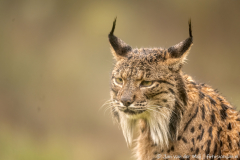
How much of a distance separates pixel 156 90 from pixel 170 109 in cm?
30

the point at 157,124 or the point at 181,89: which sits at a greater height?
the point at 181,89

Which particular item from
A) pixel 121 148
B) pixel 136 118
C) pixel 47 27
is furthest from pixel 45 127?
pixel 136 118

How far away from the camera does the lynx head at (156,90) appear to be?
3684 mm

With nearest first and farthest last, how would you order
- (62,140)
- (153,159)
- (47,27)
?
(153,159), (62,140), (47,27)

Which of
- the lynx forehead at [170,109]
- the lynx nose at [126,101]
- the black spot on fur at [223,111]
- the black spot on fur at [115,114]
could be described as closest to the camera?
the lynx nose at [126,101]

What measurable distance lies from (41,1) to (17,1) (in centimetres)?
67

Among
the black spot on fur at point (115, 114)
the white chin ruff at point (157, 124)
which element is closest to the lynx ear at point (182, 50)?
the white chin ruff at point (157, 124)

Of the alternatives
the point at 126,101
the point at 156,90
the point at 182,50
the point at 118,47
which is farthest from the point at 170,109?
the point at 118,47

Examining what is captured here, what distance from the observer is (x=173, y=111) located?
147 inches

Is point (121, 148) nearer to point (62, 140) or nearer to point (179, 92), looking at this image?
point (62, 140)

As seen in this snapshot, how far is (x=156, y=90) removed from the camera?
373 centimetres

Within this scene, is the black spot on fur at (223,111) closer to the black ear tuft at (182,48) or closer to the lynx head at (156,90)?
the lynx head at (156,90)

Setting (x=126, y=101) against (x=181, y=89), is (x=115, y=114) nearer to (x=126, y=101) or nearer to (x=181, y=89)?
(x=126, y=101)

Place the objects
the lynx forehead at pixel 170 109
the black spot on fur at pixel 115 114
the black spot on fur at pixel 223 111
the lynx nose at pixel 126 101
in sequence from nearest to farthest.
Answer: the lynx nose at pixel 126 101 → the lynx forehead at pixel 170 109 → the black spot on fur at pixel 223 111 → the black spot on fur at pixel 115 114
